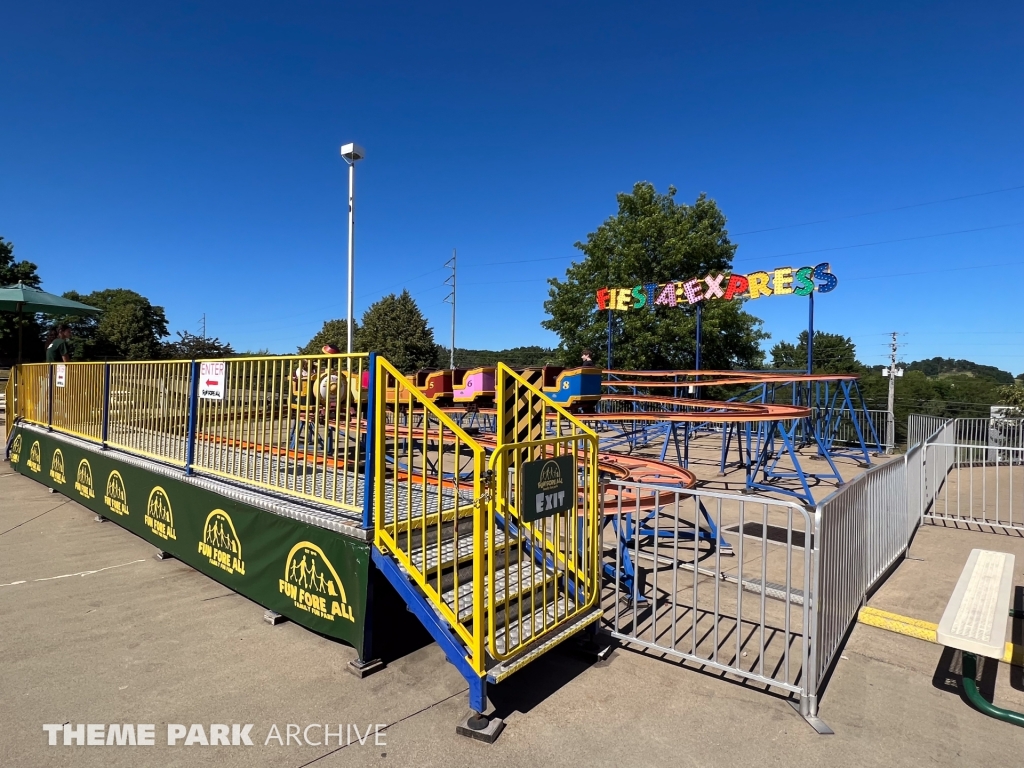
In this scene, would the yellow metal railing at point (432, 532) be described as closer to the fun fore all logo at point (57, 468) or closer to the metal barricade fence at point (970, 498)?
the metal barricade fence at point (970, 498)

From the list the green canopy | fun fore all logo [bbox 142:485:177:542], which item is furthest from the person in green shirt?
fun fore all logo [bbox 142:485:177:542]

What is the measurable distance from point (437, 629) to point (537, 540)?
1.31m

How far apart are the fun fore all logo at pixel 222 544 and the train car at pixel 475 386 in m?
3.11

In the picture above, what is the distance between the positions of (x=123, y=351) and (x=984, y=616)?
2466 inches

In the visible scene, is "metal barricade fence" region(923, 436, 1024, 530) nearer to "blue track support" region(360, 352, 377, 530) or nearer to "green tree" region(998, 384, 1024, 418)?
"blue track support" region(360, 352, 377, 530)

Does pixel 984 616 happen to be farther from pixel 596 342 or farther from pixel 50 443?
pixel 596 342

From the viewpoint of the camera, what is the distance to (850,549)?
4238mm

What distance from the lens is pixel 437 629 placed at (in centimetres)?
338

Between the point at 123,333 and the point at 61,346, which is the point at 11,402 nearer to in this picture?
the point at 61,346

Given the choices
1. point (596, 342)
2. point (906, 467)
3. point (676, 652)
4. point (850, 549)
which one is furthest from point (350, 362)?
point (596, 342)

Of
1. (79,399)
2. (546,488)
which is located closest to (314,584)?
(546,488)

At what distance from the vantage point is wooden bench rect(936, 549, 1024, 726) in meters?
3.19

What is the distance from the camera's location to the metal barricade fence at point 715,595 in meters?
3.51

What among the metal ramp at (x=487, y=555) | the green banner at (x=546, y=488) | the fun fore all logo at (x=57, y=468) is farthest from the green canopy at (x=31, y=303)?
the green banner at (x=546, y=488)
